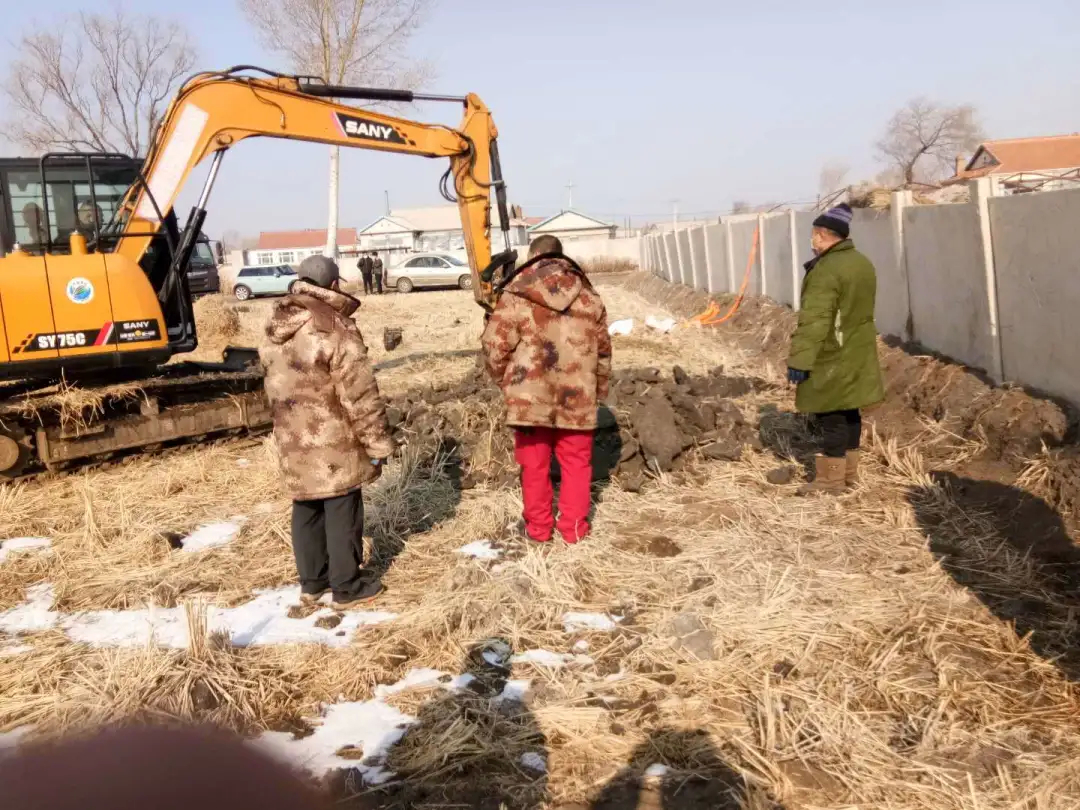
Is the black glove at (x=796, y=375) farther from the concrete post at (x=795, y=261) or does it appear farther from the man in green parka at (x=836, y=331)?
the concrete post at (x=795, y=261)

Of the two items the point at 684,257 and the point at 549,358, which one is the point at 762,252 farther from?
the point at 549,358

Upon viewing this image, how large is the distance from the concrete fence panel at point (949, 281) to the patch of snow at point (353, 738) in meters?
5.41

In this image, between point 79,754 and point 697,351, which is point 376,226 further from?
point 79,754

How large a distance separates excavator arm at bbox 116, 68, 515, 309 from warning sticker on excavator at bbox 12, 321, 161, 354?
62 cm

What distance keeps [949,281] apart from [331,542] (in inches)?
230

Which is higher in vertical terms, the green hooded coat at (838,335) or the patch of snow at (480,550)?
the green hooded coat at (838,335)

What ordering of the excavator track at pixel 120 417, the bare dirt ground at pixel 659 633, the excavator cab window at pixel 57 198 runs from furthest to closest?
the excavator cab window at pixel 57 198, the excavator track at pixel 120 417, the bare dirt ground at pixel 659 633

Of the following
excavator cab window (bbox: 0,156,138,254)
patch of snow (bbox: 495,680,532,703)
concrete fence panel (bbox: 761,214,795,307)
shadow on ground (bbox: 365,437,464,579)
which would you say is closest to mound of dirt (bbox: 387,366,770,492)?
shadow on ground (bbox: 365,437,464,579)

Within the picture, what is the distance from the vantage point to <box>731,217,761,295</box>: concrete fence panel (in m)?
15.1

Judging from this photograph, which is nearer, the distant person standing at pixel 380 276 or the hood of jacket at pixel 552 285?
the hood of jacket at pixel 552 285

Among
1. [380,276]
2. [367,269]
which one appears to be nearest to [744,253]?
[367,269]

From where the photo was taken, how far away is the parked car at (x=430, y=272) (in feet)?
112

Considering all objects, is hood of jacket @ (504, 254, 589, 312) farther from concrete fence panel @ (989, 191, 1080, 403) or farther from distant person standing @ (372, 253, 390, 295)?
distant person standing @ (372, 253, 390, 295)

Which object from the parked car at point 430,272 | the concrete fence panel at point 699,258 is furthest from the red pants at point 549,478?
the parked car at point 430,272
